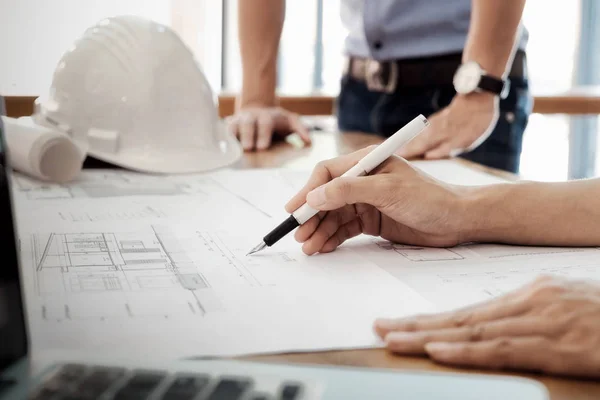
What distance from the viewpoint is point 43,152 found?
3.68 feet

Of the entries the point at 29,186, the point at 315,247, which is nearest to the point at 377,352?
the point at 315,247

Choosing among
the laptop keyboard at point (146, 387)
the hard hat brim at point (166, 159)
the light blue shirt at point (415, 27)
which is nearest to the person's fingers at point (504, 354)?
the laptop keyboard at point (146, 387)

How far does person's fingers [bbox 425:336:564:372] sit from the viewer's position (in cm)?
46

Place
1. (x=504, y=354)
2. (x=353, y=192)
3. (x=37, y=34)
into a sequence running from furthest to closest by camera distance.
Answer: (x=37, y=34)
(x=353, y=192)
(x=504, y=354)

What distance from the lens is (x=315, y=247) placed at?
760 millimetres

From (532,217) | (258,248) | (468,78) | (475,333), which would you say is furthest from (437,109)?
(475,333)

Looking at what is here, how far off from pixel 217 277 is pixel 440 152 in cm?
77

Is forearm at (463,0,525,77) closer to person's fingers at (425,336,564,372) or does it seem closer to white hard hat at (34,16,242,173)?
white hard hat at (34,16,242,173)

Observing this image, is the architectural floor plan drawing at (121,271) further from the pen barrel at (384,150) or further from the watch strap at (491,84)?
the watch strap at (491,84)

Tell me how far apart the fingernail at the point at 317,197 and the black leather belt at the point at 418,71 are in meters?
0.90

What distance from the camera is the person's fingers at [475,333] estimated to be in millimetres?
479

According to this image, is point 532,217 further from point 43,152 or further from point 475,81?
point 43,152

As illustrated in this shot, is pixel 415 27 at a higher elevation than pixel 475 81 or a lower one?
higher

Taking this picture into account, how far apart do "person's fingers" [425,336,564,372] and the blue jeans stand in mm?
1088
